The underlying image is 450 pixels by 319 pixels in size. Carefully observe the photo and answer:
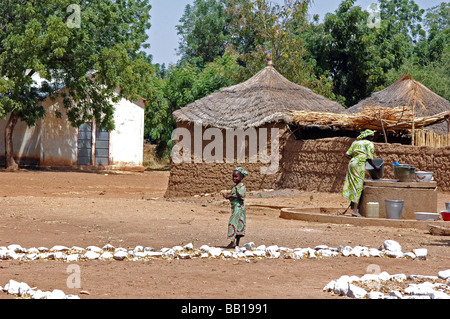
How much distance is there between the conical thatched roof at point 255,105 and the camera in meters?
18.5

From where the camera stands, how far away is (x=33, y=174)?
27.2m

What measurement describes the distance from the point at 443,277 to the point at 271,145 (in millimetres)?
11252

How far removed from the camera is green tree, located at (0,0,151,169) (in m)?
26.3

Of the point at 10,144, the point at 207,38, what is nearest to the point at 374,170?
the point at 10,144

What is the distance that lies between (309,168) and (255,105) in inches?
92.6

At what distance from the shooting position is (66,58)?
2820 cm

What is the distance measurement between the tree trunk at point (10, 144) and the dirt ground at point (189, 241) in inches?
502

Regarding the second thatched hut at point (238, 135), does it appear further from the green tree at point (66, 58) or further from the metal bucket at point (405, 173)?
the green tree at point (66, 58)

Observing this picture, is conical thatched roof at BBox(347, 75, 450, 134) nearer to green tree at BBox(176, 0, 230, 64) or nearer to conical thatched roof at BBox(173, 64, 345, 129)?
conical thatched roof at BBox(173, 64, 345, 129)

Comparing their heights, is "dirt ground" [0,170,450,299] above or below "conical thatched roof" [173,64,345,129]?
below

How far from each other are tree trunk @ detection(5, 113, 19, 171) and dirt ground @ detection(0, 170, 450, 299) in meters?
12.8

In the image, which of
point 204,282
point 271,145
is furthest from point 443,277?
point 271,145

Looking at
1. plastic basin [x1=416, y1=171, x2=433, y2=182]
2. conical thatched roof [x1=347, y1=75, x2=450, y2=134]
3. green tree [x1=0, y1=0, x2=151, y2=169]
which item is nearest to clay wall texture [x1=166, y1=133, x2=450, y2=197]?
plastic basin [x1=416, y1=171, x2=433, y2=182]

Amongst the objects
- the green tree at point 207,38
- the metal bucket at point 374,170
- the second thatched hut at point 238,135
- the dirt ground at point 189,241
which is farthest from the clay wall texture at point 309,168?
the green tree at point 207,38
